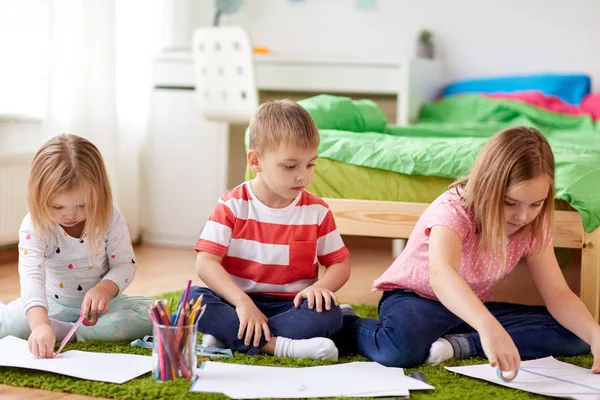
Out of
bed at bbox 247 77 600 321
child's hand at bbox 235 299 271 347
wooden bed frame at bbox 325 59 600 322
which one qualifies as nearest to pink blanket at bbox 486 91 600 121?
bed at bbox 247 77 600 321

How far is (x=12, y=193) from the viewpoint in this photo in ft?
9.31

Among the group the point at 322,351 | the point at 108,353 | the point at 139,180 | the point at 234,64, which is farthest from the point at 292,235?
the point at 139,180

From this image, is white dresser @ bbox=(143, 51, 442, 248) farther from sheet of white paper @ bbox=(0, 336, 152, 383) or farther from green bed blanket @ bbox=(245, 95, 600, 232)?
sheet of white paper @ bbox=(0, 336, 152, 383)

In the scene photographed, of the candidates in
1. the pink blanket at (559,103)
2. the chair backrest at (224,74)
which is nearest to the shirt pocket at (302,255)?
the chair backrest at (224,74)

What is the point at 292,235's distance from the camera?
66.9 inches

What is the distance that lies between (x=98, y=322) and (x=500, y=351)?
0.82 m

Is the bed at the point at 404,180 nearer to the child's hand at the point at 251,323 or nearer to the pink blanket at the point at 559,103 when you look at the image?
the child's hand at the point at 251,323

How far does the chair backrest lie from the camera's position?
3049mm

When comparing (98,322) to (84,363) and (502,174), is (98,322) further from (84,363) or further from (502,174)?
(502,174)

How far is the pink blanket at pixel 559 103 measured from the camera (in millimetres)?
3436

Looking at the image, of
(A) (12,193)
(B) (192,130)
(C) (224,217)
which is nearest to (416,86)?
(B) (192,130)

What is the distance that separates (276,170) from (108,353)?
1.55 feet

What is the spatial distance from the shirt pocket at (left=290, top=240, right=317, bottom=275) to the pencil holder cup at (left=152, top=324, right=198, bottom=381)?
0.39 m

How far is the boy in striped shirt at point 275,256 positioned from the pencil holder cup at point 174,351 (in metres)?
0.22
